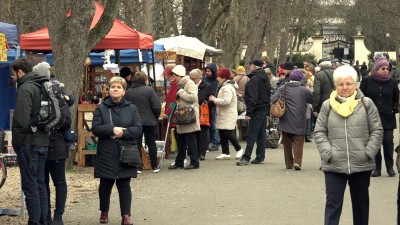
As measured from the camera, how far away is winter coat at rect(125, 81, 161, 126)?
14.8 metres

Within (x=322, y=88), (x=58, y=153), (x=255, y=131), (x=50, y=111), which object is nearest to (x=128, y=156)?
(x=58, y=153)

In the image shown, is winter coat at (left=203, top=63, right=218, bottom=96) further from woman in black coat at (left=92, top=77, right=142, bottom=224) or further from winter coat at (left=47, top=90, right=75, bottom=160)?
winter coat at (left=47, top=90, right=75, bottom=160)

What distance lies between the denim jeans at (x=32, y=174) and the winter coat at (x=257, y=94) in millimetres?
6918

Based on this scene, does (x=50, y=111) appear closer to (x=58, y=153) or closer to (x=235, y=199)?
(x=58, y=153)

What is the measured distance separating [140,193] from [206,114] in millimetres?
4517

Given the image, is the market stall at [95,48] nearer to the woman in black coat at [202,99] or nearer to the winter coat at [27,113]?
the woman in black coat at [202,99]

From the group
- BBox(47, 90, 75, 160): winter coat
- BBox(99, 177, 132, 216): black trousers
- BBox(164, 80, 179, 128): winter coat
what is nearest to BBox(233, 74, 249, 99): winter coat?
BBox(164, 80, 179, 128): winter coat

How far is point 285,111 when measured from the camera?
49.9ft

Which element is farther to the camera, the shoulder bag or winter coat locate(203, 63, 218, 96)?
winter coat locate(203, 63, 218, 96)

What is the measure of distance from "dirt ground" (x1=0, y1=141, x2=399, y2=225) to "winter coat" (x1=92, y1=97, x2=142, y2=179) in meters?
0.81

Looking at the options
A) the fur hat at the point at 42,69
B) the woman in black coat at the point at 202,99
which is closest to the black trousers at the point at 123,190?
the fur hat at the point at 42,69

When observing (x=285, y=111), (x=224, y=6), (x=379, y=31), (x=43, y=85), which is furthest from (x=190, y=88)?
(x=379, y=31)

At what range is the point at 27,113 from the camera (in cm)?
914

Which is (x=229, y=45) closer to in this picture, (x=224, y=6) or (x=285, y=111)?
(x=224, y=6)
